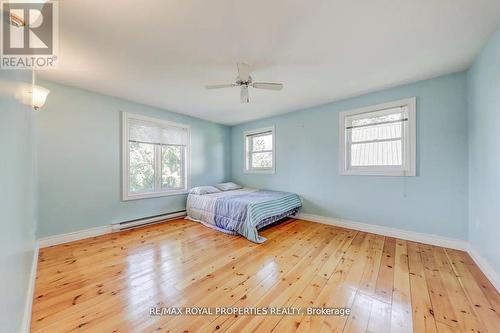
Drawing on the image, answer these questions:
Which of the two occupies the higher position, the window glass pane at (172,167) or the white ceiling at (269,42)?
the white ceiling at (269,42)

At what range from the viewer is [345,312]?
4.98ft

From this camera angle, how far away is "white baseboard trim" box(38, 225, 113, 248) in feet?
8.97

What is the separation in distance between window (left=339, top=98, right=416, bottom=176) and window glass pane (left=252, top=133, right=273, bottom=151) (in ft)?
5.58

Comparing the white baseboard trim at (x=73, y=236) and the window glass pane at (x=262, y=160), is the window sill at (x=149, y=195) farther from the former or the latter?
the window glass pane at (x=262, y=160)

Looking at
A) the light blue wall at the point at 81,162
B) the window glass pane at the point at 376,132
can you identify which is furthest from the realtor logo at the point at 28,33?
the window glass pane at the point at 376,132

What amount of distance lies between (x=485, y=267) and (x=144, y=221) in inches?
191

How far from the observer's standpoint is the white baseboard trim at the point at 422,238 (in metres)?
1.96

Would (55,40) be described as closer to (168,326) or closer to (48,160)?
(48,160)

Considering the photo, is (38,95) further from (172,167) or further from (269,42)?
(269,42)

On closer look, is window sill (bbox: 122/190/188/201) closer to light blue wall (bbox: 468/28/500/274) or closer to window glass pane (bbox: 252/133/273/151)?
window glass pane (bbox: 252/133/273/151)

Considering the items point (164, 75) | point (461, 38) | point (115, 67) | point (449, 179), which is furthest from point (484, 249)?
point (115, 67)

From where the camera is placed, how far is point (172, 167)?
4.33 m

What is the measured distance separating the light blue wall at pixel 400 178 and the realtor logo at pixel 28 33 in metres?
3.79

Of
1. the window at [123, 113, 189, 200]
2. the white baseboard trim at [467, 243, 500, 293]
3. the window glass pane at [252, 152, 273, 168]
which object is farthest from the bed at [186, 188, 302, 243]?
the white baseboard trim at [467, 243, 500, 293]
